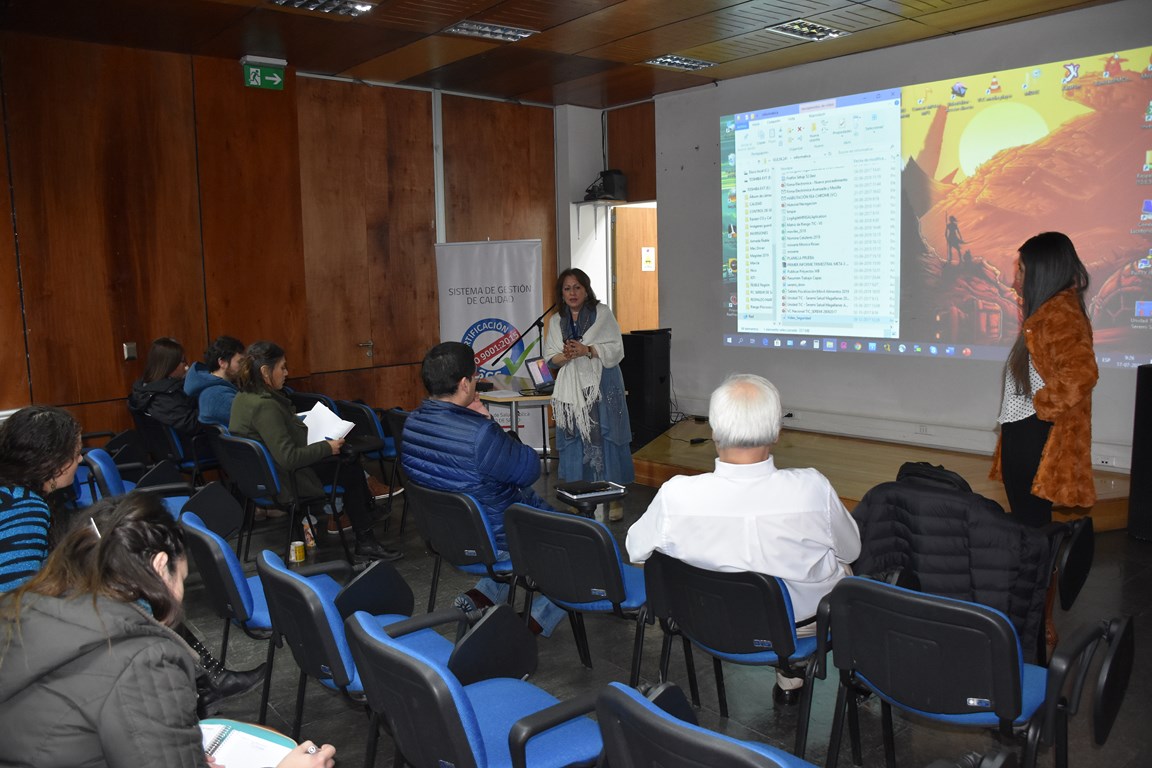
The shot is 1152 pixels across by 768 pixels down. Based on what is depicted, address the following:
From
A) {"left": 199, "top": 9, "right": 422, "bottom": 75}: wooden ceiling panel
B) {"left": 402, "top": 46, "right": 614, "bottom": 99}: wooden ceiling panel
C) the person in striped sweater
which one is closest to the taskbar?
{"left": 402, "top": 46, "right": 614, "bottom": 99}: wooden ceiling panel

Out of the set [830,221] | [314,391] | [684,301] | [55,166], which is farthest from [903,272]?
[55,166]

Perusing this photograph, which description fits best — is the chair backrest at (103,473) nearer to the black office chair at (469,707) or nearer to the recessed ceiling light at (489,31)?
the black office chair at (469,707)

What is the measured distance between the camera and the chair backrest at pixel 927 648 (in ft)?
6.45

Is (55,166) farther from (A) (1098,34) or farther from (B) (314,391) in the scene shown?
(A) (1098,34)

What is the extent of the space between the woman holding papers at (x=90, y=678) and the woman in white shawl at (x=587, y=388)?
3.98 metres

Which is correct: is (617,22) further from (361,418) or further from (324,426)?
(324,426)

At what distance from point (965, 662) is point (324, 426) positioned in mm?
3558

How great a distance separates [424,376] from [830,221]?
4277 millimetres

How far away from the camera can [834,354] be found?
22.2ft

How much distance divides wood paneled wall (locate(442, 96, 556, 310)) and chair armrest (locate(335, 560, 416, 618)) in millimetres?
→ 5091

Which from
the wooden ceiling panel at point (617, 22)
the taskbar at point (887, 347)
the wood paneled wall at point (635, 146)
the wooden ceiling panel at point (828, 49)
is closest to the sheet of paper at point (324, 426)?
the wooden ceiling panel at point (617, 22)

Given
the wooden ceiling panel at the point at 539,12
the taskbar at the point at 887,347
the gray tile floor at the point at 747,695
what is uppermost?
the wooden ceiling panel at the point at 539,12

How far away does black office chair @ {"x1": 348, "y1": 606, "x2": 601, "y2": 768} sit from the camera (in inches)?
68.5

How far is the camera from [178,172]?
6.26 metres
